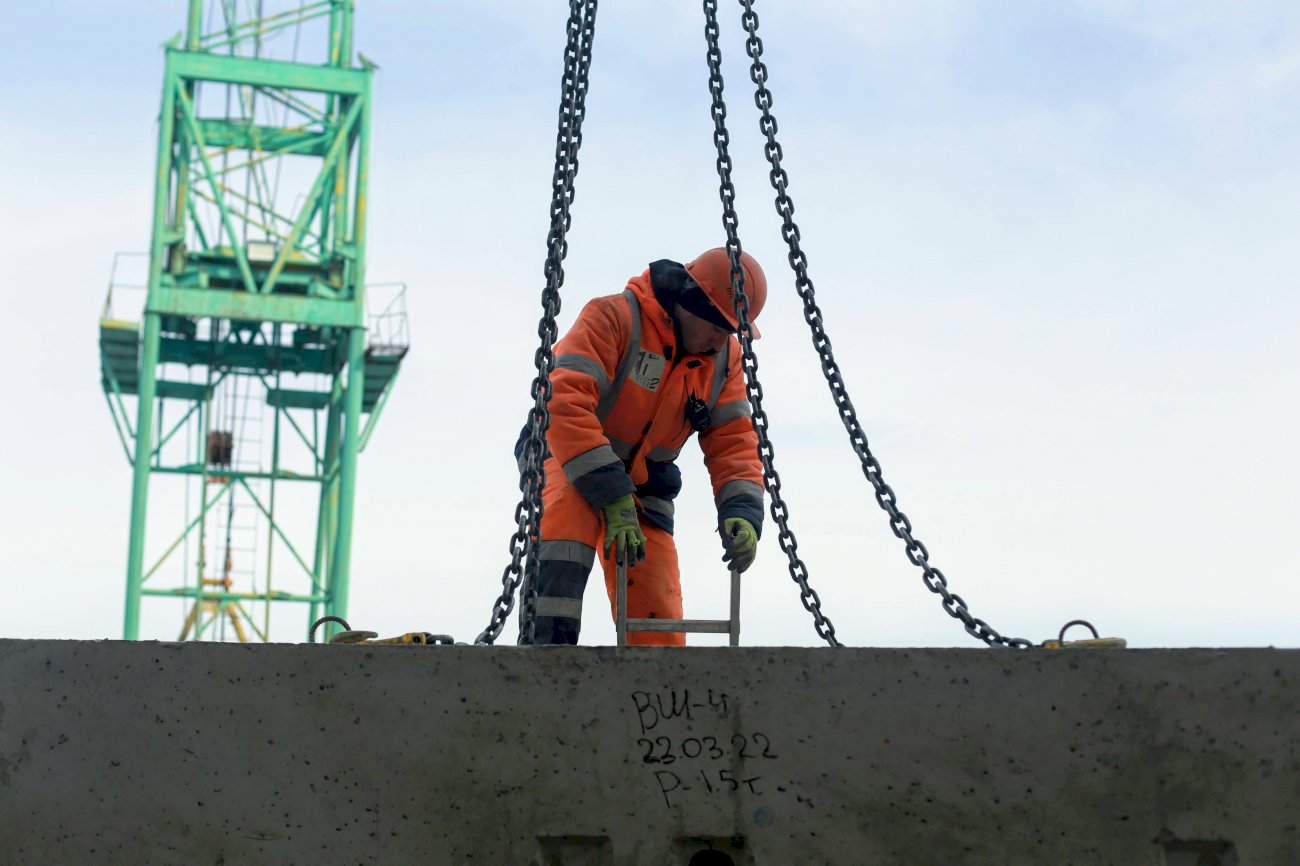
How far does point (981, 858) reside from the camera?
360 centimetres

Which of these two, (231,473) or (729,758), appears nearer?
(729,758)

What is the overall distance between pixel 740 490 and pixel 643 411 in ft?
1.77

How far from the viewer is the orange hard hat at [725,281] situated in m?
5.59

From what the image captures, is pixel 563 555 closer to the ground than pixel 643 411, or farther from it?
closer to the ground

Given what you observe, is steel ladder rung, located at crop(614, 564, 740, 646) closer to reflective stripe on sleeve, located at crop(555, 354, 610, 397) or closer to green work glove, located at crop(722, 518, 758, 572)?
green work glove, located at crop(722, 518, 758, 572)

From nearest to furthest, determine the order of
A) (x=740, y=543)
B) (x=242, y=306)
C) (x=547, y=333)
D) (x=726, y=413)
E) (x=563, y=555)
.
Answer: (x=547, y=333)
(x=563, y=555)
(x=740, y=543)
(x=726, y=413)
(x=242, y=306)

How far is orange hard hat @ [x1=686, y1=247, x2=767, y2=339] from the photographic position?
5586mm

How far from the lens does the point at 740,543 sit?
18.6 ft

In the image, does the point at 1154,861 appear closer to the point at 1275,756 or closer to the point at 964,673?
the point at 1275,756

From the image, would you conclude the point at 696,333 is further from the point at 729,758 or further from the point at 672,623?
the point at 729,758

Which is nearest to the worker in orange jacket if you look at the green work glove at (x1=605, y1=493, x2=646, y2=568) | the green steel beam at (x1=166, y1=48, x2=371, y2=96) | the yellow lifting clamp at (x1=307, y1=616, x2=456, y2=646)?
the green work glove at (x1=605, y1=493, x2=646, y2=568)

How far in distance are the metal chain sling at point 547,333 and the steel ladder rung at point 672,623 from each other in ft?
2.04

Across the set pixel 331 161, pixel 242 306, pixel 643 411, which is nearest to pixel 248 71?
pixel 331 161

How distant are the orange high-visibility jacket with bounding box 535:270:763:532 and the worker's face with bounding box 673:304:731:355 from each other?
43 millimetres
